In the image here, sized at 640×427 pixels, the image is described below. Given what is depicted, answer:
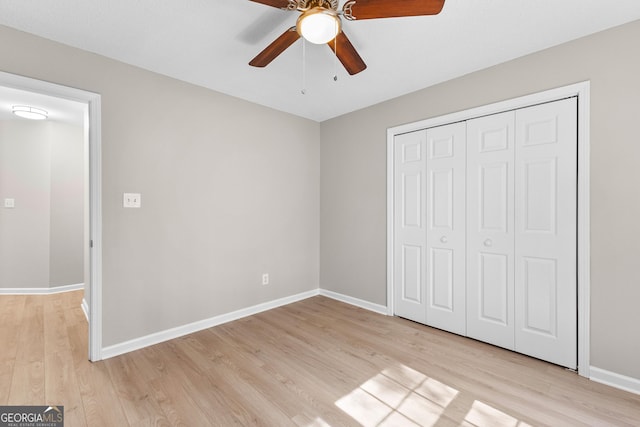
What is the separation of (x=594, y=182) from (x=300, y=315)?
2.84 metres

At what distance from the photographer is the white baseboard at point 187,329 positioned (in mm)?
2371

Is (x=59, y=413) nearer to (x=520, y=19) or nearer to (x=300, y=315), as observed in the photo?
(x=300, y=315)

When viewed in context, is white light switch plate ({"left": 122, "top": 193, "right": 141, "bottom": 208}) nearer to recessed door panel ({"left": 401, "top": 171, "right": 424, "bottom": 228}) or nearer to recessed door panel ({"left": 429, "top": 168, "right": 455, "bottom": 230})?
recessed door panel ({"left": 401, "top": 171, "right": 424, "bottom": 228})

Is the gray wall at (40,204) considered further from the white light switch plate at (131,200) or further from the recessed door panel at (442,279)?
the recessed door panel at (442,279)

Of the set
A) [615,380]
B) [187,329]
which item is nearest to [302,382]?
[187,329]

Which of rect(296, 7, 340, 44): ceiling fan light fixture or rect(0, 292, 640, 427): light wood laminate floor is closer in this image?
rect(296, 7, 340, 44): ceiling fan light fixture

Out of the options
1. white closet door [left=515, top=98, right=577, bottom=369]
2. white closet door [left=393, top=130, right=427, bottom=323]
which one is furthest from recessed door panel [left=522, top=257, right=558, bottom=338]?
white closet door [left=393, top=130, right=427, bottom=323]

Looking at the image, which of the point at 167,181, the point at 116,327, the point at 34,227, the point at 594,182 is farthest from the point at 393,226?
the point at 34,227

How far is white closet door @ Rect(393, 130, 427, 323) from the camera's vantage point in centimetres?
301

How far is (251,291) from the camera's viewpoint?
10.9 feet

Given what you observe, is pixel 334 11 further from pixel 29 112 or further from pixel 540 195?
pixel 29 112

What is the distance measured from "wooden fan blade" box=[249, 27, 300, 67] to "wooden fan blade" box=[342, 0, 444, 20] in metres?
0.31

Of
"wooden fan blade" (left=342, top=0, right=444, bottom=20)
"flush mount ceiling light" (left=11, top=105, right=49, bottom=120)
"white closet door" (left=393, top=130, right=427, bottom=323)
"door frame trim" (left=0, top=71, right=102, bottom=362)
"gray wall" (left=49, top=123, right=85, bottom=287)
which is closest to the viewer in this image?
"wooden fan blade" (left=342, top=0, right=444, bottom=20)

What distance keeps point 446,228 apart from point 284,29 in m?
2.22
